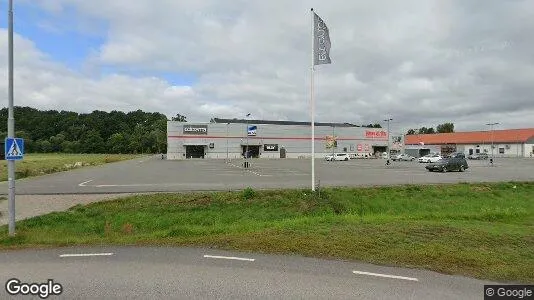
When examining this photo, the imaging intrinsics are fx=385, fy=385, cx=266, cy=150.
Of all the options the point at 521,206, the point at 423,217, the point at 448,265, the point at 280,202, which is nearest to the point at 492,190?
the point at 521,206

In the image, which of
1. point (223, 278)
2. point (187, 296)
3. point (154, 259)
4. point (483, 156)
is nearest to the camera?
point (187, 296)

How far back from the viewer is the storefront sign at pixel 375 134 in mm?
93312

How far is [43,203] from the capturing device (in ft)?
50.5

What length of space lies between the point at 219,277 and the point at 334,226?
15.5 feet

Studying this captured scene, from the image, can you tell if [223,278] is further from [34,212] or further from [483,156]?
[483,156]

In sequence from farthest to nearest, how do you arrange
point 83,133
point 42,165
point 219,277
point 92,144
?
point 83,133, point 92,144, point 42,165, point 219,277

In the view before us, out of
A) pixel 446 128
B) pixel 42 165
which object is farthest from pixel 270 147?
pixel 446 128

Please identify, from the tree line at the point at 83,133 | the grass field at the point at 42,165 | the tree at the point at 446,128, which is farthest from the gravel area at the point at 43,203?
the tree at the point at 446,128

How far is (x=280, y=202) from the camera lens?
1550cm

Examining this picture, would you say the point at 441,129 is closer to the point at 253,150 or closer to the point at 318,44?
the point at 253,150

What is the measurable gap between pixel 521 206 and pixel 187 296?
1741 centimetres

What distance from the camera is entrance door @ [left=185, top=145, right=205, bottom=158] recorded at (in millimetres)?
78556
